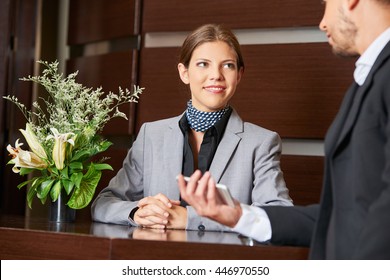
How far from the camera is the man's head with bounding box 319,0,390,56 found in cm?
183

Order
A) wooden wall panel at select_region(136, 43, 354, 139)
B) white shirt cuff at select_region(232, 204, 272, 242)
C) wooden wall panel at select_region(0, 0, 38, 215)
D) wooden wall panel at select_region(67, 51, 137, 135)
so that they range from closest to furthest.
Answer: white shirt cuff at select_region(232, 204, 272, 242)
wooden wall panel at select_region(136, 43, 354, 139)
wooden wall panel at select_region(67, 51, 137, 135)
wooden wall panel at select_region(0, 0, 38, 215)

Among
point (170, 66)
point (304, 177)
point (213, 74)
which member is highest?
point (170, 66)

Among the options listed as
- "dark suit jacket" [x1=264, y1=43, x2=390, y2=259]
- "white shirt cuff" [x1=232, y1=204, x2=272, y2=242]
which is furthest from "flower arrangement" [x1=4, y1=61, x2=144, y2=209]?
"dark suit jacket" [x1=264, y1=43, x2=390, y2=259]

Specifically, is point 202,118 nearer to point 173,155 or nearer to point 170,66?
point 173,155

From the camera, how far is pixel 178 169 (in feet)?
9.10

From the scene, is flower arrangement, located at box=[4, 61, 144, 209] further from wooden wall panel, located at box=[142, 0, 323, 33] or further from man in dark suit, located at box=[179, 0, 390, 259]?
wooden wall panel, located at box=[142, 0, 323, 33]

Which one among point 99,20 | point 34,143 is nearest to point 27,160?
point 34,143

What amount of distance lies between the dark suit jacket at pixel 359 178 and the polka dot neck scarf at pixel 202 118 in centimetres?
105

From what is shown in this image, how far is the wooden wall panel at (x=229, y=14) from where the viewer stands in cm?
367

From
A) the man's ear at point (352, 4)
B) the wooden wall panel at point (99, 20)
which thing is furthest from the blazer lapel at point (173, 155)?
the wooden wall panel at point (99, 20)

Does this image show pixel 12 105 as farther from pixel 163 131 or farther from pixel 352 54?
pixel 352 54

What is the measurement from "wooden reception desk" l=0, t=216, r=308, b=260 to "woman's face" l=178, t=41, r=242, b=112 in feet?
2.30

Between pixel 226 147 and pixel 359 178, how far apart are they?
111 centimetres

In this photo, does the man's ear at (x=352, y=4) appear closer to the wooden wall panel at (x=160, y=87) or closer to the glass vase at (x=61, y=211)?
the glass vase at (x=61, y=211)
